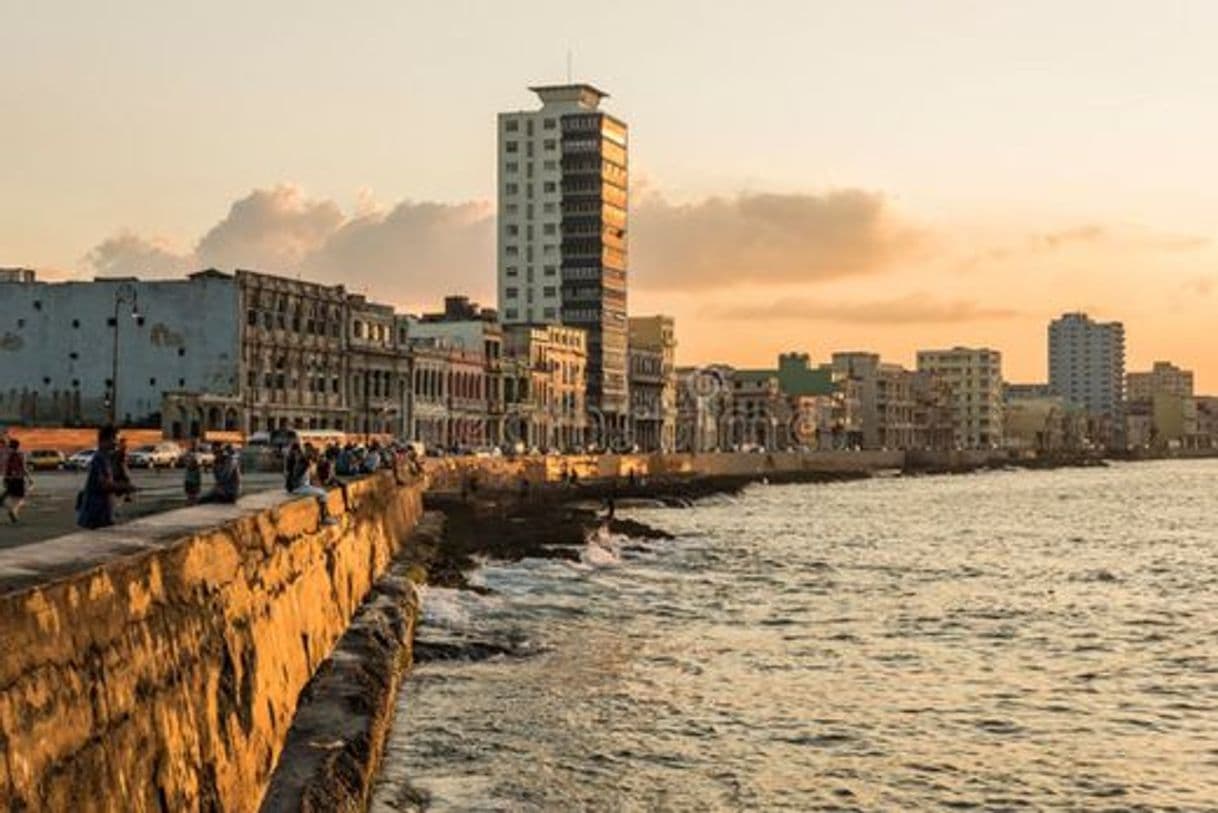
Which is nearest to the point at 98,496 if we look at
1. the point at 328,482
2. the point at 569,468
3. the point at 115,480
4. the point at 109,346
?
the point at 115,480

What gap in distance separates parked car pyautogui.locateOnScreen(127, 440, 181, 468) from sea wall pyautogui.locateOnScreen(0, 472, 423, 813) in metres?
55.9

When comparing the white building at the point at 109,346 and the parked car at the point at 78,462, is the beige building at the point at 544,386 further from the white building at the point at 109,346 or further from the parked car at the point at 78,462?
the parked car at the point at 78,462

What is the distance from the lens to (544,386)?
6358 inches

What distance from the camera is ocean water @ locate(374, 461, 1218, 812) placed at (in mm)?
21594

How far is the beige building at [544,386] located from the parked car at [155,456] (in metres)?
69.2

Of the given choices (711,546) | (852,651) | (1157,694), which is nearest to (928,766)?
(1157,694)

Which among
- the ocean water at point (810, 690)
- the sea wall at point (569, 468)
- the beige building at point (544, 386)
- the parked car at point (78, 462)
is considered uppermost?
the beige building at point (544, 386)

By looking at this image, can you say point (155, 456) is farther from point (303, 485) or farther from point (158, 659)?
point (158, 659)

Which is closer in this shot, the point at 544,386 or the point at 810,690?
the point at 810,690

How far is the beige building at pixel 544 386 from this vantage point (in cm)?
15300

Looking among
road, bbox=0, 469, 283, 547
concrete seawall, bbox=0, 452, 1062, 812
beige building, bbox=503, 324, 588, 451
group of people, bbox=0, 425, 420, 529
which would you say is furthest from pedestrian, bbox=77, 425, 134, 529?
beige building, bbox=503, 324, 588, 451

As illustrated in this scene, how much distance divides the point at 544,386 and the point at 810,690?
132m

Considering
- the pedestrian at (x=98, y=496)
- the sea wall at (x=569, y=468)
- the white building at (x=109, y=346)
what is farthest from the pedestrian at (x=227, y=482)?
the white building at (x=109, y=346)

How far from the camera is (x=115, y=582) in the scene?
36.6ft
